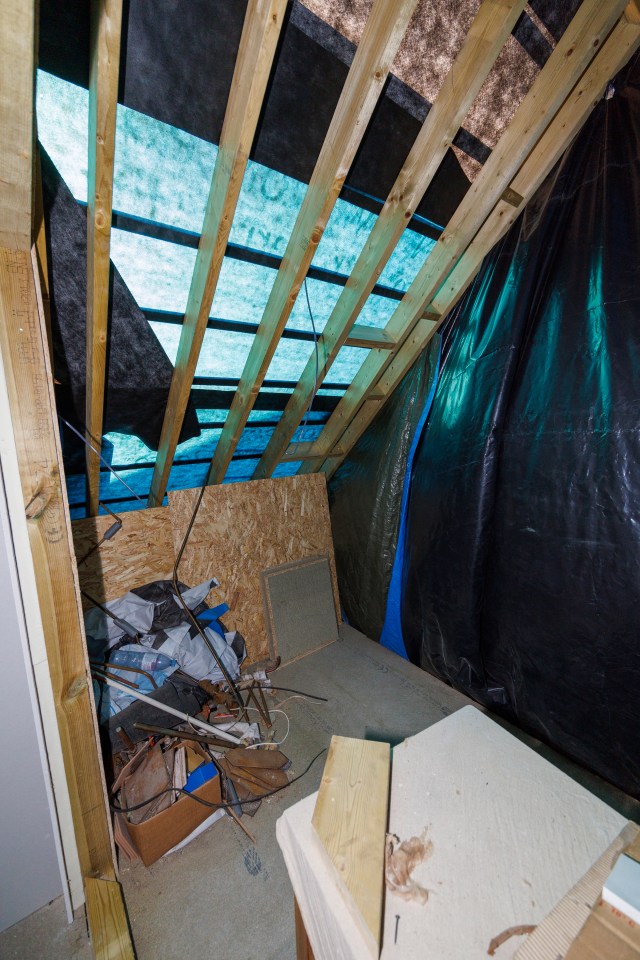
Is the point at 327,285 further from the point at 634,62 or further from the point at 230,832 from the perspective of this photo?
the point at 230,832

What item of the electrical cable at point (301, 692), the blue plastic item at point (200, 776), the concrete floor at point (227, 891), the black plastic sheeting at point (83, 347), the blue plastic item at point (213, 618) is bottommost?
the concrete floor at point (227, 891)

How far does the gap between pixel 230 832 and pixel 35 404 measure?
6.02 ft

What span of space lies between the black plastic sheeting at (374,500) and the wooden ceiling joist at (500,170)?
0.78 feet

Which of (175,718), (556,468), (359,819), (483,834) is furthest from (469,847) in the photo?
(175,718)

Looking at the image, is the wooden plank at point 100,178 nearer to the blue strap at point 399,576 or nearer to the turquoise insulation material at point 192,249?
the turquoise insulation material at point 192,249

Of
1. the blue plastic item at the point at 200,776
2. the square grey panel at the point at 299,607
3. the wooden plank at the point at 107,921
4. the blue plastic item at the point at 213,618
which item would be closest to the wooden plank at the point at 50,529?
the wooden plank at the point at 107,921

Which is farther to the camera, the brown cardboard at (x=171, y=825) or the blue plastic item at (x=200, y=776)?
the blue plastic item at (x=200, y=776)

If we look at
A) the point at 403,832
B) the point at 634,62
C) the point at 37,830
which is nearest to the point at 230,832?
the point at 37,830

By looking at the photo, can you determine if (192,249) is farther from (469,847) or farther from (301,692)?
(301,692)

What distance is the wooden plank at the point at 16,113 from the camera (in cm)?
69

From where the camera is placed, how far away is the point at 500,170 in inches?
69.4

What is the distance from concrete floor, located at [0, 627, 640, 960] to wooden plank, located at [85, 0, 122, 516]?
1.89m

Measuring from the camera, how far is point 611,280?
163cm

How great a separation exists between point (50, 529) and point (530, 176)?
2.56m
